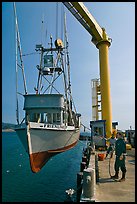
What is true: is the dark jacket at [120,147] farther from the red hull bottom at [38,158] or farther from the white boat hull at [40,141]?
the red hull bottom at [38,158]

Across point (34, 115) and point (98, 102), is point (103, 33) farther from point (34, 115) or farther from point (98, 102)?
point (34, 115)

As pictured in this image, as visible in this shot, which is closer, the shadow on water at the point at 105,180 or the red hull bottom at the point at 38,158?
the shadow on water at the point at 105,180

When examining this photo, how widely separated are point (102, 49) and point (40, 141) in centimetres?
1418

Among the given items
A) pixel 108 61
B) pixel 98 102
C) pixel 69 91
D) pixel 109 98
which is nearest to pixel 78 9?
pixel 108 61

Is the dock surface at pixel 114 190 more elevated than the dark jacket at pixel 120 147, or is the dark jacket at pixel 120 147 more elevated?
the dark jacket at pixel 120 147

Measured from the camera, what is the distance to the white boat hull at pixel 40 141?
35.3ft

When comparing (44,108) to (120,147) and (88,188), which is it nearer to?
(120,147)

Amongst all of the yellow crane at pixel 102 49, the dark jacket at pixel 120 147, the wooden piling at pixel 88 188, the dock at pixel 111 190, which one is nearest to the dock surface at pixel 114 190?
the dock at pixel 111 190

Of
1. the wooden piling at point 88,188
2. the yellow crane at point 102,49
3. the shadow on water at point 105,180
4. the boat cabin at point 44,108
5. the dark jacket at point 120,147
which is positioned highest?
the yellow crane at point 102,49

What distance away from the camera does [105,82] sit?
69.5 feet

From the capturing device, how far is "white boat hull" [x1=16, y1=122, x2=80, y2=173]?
35.3 ft

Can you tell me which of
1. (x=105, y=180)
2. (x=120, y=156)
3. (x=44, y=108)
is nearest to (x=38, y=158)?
(x=44, y=108)

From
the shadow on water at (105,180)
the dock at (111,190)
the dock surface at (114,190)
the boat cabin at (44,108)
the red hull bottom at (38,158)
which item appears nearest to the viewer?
the dock at (111,190)

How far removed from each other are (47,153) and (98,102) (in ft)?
47.8
